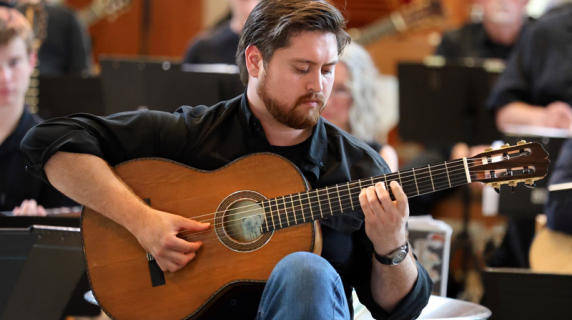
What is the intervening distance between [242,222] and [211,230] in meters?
0.09

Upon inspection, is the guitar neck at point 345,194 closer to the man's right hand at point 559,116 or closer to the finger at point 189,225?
the finger at point 189,225

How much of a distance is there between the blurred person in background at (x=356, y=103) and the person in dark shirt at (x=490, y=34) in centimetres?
163

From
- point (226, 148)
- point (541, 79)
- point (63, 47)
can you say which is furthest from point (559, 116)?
point (63, 47)

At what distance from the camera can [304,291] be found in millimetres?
1557

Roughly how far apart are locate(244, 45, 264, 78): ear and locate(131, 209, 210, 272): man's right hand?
478 mm

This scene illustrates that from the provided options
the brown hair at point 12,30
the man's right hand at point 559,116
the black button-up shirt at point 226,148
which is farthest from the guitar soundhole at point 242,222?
the man's right hand at point 559,116

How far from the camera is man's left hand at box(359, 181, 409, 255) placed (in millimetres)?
1675

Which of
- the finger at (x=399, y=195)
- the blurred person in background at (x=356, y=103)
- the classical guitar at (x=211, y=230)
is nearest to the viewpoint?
the finger at (x=399, y=195)

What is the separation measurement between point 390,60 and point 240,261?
4.13 m

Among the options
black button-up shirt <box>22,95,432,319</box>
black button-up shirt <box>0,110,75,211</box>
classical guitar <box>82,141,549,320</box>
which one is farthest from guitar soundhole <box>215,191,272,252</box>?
black button-up shirt <box>0,110,75,211</box>

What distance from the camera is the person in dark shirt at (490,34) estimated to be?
4.56 metres

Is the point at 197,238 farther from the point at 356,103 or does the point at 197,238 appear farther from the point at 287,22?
the point at 356,103

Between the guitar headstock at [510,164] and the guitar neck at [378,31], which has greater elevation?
the guitar neck at [378,31]

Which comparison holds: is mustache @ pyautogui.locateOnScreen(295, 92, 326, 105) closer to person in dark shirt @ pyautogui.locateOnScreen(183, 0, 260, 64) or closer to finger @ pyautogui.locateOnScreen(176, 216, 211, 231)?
finger @ pyautogui.locateOnScreen(176, 216, 211, 231)
